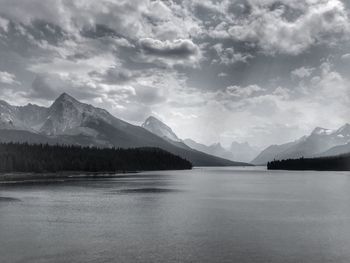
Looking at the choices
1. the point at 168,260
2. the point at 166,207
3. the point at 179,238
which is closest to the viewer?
the point at 168,260

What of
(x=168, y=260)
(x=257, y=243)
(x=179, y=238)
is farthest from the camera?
(x=179, y=238)

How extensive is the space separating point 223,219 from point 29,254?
35.0 meters

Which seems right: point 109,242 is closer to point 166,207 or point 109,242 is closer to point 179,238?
point 179,238

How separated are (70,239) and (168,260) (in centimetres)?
1616

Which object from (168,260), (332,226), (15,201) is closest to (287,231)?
(332,226)

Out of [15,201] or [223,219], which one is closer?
[223,219]

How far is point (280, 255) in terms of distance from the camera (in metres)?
41.3

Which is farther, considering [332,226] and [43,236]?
[332,226]

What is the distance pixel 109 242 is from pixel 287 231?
25.3m

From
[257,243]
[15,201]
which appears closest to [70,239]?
[257,243]

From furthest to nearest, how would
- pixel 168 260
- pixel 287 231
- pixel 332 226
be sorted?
1. pixel 332 226
2. pixel 287 231
3. pixel 168 260

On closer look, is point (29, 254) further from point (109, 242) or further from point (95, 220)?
point (95, 220)

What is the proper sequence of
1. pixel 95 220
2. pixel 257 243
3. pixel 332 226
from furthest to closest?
pixel 95 220 → pixel 332 226 → pixel 257 243

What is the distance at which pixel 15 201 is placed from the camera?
302 ft
